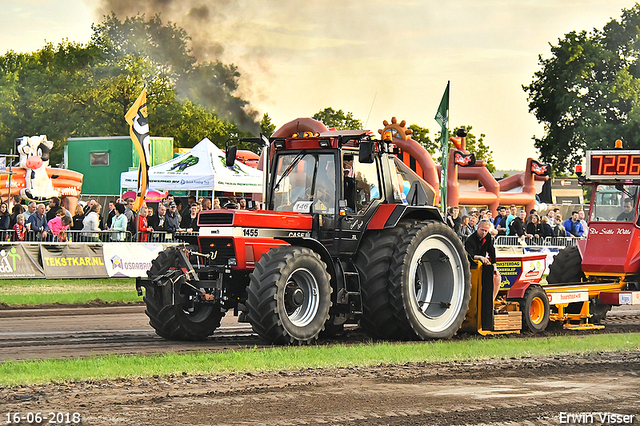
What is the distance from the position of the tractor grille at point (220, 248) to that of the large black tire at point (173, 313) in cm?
37

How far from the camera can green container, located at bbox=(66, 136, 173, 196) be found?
121 feet

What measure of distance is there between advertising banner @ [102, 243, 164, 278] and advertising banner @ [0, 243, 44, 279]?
5.00 feet

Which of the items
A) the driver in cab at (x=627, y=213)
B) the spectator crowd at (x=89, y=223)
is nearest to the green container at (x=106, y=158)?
the spectator crowd at (x=89, y=223)

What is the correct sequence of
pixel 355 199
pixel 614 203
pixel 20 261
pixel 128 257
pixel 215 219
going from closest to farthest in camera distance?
pixel 215 219
pixel 355 199
pixel 614 203
pixel 20 261
pixel 128 257

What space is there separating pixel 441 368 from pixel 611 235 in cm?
647

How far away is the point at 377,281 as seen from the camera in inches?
437

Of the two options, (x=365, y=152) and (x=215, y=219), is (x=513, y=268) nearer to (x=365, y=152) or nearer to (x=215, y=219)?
(x=365, y=152)

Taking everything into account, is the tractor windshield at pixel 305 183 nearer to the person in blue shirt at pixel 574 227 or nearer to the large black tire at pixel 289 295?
the large black tire at pixel 289 295

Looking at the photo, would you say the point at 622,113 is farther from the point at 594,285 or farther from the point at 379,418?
the point at 379,418

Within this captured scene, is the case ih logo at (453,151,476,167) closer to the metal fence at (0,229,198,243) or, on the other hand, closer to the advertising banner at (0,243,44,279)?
the metal fence at (0,229,198,243)

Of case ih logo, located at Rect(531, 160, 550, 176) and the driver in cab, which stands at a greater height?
case ih logo, located at Rect(531, 160, 550, 176)

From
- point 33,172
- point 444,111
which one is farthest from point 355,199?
point 33,172

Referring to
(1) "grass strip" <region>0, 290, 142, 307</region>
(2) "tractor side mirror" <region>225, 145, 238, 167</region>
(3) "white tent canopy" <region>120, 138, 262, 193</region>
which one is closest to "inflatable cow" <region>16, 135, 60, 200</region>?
(3) "white tent canopy" <region>120, 138, 262, 193</region>

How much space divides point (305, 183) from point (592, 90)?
45.9m
